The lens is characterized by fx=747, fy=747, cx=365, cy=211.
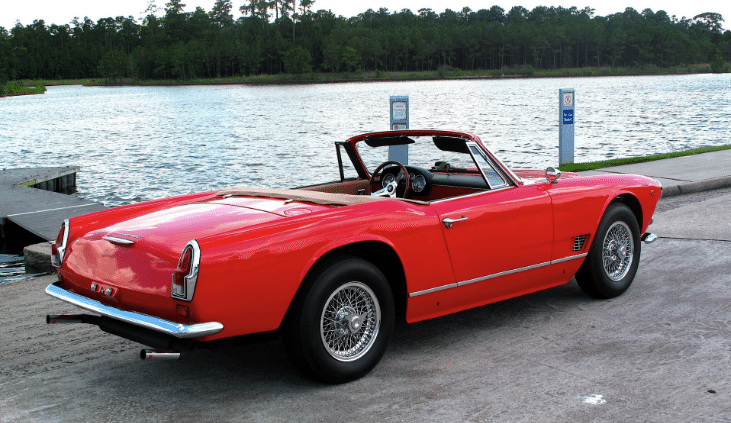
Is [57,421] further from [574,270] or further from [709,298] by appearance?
[709,298]

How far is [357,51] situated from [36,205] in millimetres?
144478

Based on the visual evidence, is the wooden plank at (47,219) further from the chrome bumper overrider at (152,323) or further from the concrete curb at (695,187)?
the concrete curb at (695,187)

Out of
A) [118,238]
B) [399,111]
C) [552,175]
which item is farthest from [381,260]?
[399,111]

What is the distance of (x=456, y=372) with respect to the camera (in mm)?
4109

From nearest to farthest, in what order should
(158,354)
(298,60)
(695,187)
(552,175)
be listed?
(158,354)
(552,175)
(695,187)
(298,60)

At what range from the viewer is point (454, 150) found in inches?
196

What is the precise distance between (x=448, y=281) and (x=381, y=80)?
144 metres

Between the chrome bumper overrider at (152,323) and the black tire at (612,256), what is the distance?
2922mm

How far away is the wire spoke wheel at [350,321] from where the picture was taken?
12.7ft

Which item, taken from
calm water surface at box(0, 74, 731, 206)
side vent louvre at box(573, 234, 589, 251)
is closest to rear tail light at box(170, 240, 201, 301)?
side vent louvre at box(573, 234, 589, 251)

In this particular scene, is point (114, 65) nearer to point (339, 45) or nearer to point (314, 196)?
point (339, 45)

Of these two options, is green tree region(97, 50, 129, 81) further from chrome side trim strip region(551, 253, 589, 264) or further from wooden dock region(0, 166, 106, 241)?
chrome side trim strip region(551, 253, 589, 264)

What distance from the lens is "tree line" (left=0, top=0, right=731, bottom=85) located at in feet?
500

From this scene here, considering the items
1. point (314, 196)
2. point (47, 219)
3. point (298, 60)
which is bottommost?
point (47, 219)
